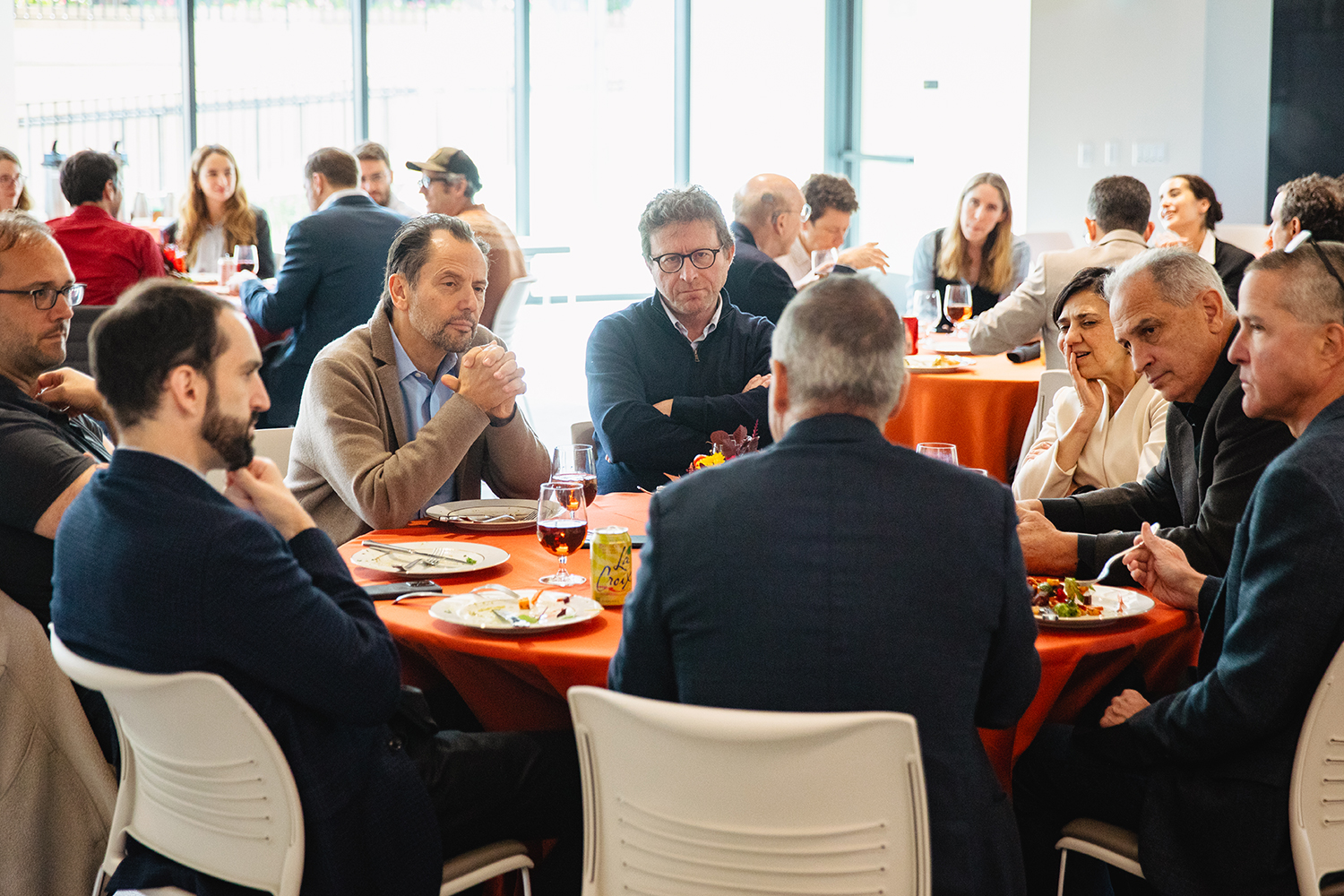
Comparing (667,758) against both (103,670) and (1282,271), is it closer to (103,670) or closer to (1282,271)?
(103,670)

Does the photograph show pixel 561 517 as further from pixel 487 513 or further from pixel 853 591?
pixel 853 591

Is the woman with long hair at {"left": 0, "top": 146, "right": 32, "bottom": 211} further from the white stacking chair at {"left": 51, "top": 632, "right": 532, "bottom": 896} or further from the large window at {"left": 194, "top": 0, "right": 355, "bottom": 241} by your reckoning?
the white stacking chair at {"left": 51, "top": 632, "right": 532, "bottom": 896}

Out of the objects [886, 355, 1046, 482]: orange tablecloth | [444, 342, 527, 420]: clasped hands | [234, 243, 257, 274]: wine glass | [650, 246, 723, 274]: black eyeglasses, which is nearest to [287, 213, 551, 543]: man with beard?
[444, 342, 527, 420]: clasped hands

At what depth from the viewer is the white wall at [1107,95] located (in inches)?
317

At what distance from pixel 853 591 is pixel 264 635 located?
752mm

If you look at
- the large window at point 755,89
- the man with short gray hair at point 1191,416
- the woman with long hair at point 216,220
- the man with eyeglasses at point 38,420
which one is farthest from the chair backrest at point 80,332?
the large window at point 755,89

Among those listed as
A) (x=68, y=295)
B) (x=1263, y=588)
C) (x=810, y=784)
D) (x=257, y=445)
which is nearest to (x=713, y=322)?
(x=257, y=445)

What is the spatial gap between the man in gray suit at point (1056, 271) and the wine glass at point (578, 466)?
2.72 m

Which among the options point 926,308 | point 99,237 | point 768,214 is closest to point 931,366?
point 926,308

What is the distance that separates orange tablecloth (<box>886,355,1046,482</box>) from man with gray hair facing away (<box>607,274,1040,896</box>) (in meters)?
3.01

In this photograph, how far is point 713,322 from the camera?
3449 millimetres

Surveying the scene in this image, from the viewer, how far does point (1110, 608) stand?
2076mm

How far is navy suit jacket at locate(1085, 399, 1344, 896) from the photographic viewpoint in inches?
64.9

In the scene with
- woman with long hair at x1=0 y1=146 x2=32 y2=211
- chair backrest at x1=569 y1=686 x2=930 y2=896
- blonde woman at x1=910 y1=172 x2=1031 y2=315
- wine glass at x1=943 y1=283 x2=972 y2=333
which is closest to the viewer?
chair backrest at x1=569 y1=686 x2=930 y2=896
